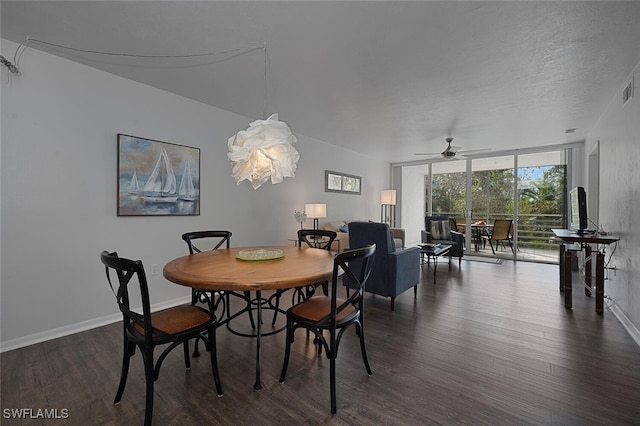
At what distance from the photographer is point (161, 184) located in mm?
3068

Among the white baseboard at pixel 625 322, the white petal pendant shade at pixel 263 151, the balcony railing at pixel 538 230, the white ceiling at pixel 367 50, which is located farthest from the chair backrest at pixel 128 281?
the balcony railing at pixel 538 230

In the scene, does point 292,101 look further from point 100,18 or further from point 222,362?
point 222,362

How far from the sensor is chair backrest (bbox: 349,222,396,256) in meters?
3.00

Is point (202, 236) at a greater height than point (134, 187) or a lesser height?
lesser

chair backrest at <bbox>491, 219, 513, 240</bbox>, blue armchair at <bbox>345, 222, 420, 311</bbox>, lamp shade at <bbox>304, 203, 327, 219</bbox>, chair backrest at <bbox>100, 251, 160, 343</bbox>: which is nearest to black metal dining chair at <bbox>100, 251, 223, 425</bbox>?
chair backrest at <bbox>100, 251, 160, 343</bbox>

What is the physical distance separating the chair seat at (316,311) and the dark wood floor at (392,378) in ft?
1.47

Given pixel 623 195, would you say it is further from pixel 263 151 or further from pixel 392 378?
pixel 263 151

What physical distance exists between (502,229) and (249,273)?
21.3 feet

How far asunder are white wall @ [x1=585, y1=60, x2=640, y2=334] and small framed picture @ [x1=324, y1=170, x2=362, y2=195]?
4069 mm

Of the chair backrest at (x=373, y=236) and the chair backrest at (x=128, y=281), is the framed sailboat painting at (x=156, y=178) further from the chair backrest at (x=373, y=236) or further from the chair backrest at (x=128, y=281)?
the chair backrest at (x=373, y=236)

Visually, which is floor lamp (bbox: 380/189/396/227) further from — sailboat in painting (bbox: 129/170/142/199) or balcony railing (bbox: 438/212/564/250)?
sailboat in painting (bbox: 129/170/142/199)

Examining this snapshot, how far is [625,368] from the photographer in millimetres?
1938

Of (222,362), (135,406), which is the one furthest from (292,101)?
(135,406)

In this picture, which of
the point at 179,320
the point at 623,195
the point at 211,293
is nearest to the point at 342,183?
the point at 623,195
